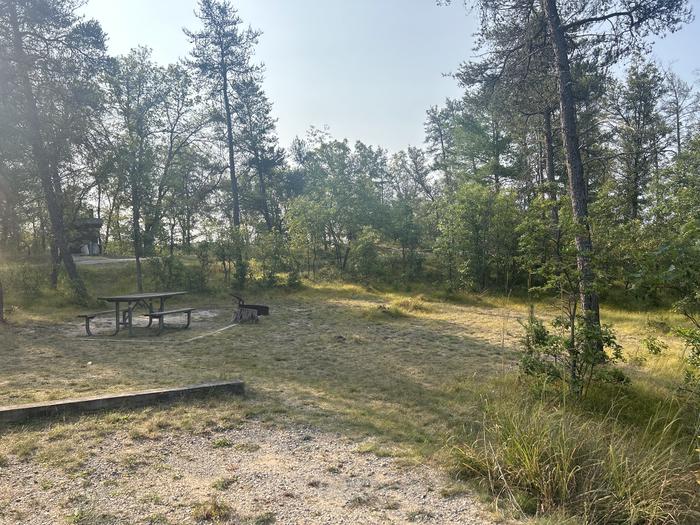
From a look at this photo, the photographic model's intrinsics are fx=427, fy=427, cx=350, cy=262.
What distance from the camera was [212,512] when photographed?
2395 millimetres

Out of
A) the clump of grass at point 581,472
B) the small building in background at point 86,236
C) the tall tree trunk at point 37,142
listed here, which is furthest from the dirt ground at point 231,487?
the small building in background at point 86,236

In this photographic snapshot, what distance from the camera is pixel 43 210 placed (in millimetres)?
17359

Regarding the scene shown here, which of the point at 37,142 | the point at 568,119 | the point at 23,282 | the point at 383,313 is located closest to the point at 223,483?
the point at 568,119

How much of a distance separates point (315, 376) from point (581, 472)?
3.45 meters

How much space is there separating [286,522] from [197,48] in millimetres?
20305

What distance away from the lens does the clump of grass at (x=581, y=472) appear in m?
2.42

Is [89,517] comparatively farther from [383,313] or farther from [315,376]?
[383,313]

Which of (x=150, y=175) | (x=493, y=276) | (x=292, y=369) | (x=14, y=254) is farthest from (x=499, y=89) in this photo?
(x=14, y=254)

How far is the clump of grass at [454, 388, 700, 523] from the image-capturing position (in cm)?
242

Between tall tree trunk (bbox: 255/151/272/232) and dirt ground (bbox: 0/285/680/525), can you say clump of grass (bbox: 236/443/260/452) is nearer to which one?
dirt ground (bbox: 0/285/680/525)

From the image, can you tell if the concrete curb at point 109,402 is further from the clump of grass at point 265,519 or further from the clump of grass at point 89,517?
the clump of grass at point 265,519

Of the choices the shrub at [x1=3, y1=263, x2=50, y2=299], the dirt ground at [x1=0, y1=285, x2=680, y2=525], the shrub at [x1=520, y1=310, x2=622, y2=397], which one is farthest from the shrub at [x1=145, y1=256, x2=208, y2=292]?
the shrub at [x1=520, y1=310, x2=622, y2=397]

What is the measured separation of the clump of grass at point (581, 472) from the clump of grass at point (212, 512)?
61.7 inches

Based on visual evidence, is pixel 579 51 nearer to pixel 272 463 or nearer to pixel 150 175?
pixel 272 463
